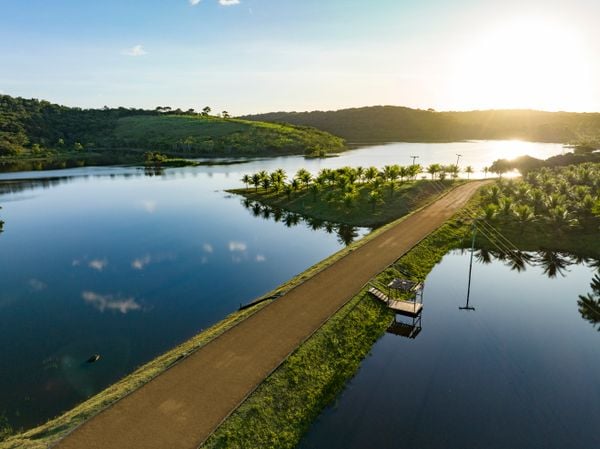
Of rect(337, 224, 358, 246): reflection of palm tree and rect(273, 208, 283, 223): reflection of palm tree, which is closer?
rect(337, 224, 358, 246): reflection of palm tree

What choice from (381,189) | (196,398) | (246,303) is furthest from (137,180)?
(196,398)

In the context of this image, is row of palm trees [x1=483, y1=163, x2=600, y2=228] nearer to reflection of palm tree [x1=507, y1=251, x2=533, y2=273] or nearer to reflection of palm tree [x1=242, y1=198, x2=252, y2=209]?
reflection of palm tree [x1=507, y1=251, x2=533, y2=273]

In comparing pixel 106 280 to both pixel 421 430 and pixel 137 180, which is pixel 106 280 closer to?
pixel 421 430


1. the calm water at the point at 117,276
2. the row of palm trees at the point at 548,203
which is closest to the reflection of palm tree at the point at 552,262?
the row of palm trees at the point at 548,203

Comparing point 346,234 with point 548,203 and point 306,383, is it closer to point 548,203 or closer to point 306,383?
point 548,203

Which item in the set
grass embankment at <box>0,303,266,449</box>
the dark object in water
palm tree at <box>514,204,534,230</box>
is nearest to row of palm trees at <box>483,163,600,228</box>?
palm tree at <box>514,204,534,230</box>

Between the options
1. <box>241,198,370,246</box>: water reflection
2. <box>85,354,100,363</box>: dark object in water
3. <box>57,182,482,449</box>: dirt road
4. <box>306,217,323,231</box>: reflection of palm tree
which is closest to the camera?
<box>57,182,482,449</box>: dirt road
